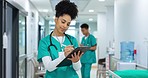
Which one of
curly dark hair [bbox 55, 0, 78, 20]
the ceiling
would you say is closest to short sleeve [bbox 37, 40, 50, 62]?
curly dark hair [bbox 55, 0, 78, 20]

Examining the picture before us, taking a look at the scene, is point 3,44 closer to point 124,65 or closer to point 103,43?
point 124,65

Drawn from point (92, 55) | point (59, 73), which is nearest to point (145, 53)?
point (92, 55)

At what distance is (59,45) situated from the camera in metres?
1.99

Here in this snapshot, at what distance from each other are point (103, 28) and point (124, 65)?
22.3 ft

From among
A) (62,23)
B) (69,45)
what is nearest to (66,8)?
(62,23)

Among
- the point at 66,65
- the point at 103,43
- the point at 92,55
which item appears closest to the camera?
the point at 66,65

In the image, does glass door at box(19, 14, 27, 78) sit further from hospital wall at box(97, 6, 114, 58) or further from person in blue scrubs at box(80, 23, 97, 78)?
hospital wall at box(97, 6, 114, 58)

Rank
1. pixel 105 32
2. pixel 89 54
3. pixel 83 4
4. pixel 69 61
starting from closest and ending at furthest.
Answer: pixel 69 61 < pixel 89 54 < pixel 83 4 < pixel 105 32

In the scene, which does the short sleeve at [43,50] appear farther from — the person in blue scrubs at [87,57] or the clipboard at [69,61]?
the person in blue scrubs at [87,57]

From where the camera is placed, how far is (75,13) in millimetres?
2043

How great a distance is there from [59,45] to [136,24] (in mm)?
3045

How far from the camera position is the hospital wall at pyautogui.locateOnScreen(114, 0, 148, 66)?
4.19 m

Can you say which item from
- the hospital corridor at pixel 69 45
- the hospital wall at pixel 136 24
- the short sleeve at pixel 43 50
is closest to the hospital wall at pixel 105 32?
the hospital corridor at pixel 69 45

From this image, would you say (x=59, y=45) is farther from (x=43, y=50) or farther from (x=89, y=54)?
(x=89, y=54)
